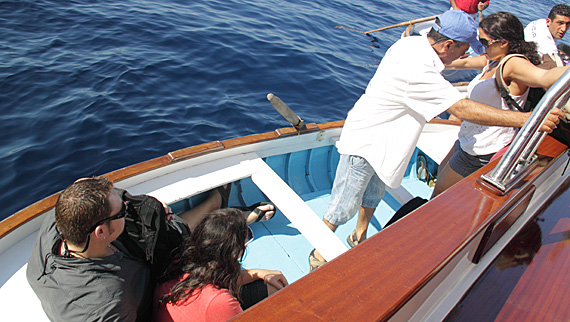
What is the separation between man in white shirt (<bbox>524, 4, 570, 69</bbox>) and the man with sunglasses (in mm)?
2724

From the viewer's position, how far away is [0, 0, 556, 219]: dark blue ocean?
4191 millimetres

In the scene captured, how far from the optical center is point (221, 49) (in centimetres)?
696

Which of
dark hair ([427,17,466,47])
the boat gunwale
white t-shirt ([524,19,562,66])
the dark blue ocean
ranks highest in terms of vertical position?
dark hair ([427,17,466,47])

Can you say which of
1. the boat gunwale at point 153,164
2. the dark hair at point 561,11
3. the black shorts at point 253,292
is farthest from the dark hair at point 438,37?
the dark hair at point 561,11

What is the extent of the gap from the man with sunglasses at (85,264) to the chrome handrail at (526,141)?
1.54 meters

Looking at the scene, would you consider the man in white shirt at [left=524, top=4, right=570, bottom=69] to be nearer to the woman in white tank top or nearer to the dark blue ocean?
the woman in white tank top

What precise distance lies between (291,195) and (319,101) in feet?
13.4

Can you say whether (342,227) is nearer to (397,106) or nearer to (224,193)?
(224,193)

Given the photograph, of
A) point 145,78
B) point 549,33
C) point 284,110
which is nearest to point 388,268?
point 284,110

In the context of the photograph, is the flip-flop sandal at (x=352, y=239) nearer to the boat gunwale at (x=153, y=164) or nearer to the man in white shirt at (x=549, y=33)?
the boat gunwale at (x=153, y=164)

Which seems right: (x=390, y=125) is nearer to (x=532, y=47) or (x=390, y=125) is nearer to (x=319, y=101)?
(x=532, y=47)

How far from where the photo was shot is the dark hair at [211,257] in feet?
5.22

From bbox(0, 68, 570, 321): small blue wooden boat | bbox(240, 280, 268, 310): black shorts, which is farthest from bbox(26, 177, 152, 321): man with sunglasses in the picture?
bbox(240, 280, 268, 310): black shorts

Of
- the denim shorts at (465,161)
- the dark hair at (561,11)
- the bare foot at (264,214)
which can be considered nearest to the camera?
the denim shorts at (465,161)
